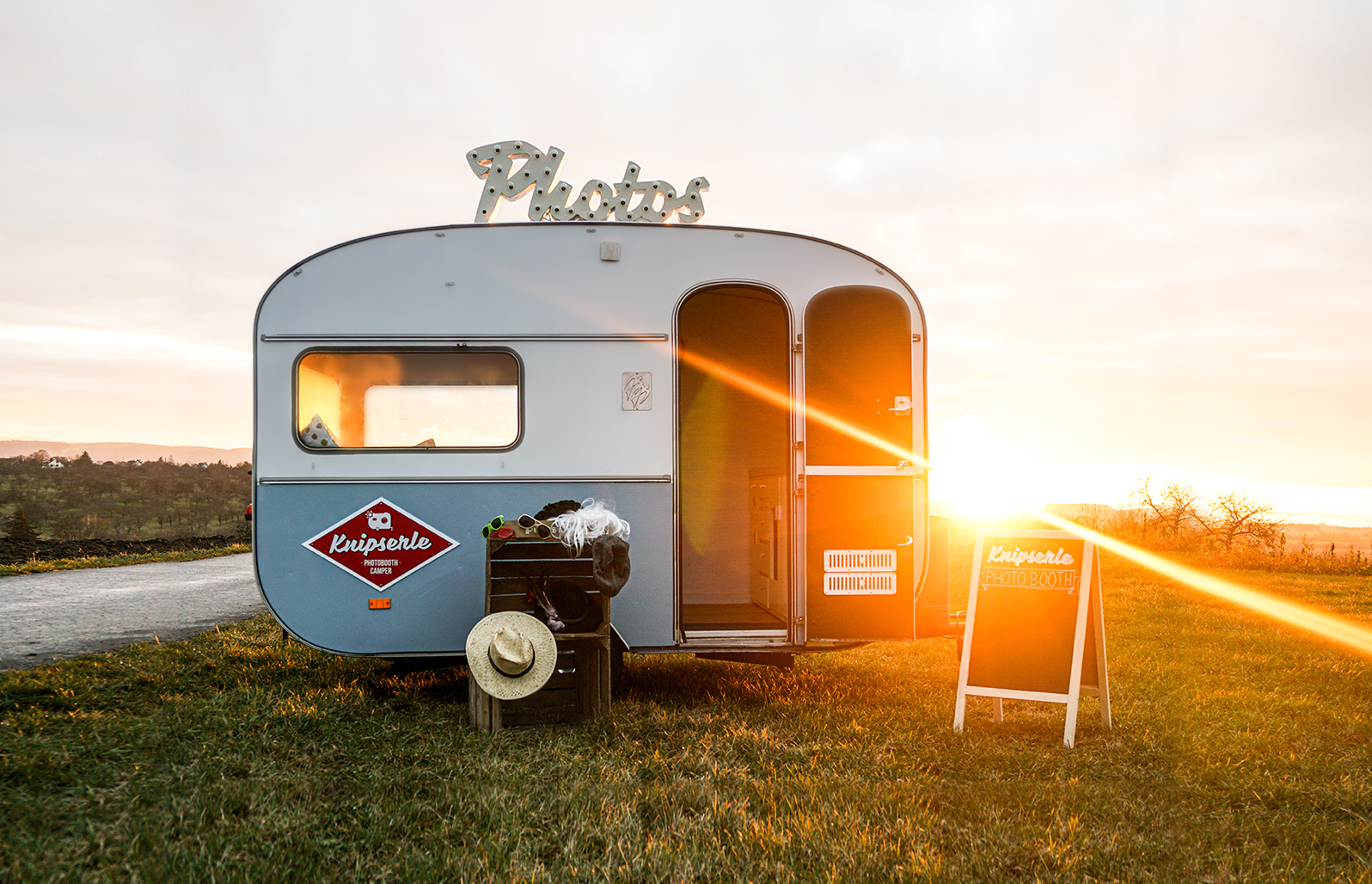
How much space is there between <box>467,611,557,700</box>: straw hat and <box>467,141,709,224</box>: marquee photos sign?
2774 millimetres

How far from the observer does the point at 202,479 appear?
3475cm

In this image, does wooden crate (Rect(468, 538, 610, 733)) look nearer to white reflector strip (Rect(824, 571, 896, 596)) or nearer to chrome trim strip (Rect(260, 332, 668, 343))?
chrome trim strip (Rect(260, 332, 668, 343))

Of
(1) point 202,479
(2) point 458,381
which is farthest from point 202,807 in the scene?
(1) point 202,479

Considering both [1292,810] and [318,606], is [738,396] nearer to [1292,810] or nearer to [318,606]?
[318,606]

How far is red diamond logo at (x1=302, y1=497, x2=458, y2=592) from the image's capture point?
5.17 meters

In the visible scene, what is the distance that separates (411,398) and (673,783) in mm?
3012

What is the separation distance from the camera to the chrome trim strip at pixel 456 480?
204 inches

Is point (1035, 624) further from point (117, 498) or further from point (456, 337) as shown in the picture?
point (117, 498)

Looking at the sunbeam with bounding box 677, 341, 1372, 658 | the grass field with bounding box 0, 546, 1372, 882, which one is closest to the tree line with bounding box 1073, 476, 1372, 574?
the sunbeam with bounding box 677, 341, 1372, 658

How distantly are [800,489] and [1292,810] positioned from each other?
2957mm

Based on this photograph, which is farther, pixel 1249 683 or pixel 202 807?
pixel 1249 683

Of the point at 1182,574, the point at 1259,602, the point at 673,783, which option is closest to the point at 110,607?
the point at 673,783

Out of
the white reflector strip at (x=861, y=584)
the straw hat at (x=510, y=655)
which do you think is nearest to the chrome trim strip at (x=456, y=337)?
the straw hat at (x=510, y=655)

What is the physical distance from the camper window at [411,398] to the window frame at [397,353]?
14 millimetres
